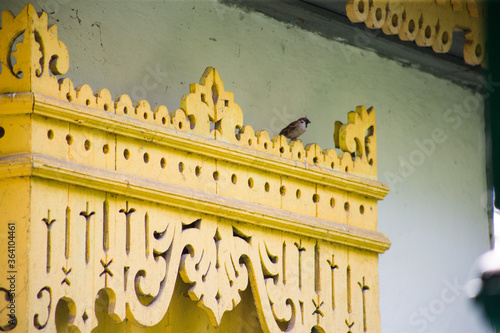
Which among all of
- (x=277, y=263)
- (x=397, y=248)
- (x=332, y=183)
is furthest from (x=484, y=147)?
(x=277, y=263)

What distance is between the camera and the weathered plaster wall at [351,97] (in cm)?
354

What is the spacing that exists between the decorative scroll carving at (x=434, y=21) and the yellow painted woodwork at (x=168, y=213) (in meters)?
0.46

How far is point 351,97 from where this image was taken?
451cm

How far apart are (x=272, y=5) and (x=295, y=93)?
1.44 ft

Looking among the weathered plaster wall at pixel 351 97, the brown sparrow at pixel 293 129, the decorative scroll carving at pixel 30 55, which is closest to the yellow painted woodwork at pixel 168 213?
the decorative scroll carving at pixel 30 55

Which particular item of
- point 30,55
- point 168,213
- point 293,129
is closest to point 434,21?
point 293,129

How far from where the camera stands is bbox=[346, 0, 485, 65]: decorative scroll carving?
125 inches

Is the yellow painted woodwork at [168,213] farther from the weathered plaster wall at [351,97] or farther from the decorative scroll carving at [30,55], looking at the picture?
the weathered plaster wall at [351,97]

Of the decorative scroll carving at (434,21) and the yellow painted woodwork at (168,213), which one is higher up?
the decorative scroll carving at (434,21)

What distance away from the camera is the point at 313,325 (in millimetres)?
3225

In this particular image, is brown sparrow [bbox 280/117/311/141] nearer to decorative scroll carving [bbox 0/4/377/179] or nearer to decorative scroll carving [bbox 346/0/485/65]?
decorative scroll carving [bbox 0/4/377/179]

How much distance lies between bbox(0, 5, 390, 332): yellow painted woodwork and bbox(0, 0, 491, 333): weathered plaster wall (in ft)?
1.91

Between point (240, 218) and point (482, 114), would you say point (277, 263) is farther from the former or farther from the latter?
point (482, 114)

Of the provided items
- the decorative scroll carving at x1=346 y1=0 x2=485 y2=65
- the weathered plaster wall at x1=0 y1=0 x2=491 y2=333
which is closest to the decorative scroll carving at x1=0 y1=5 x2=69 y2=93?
the weathered plaster wall at x1=0 y1=0 x2=491 y2=333
